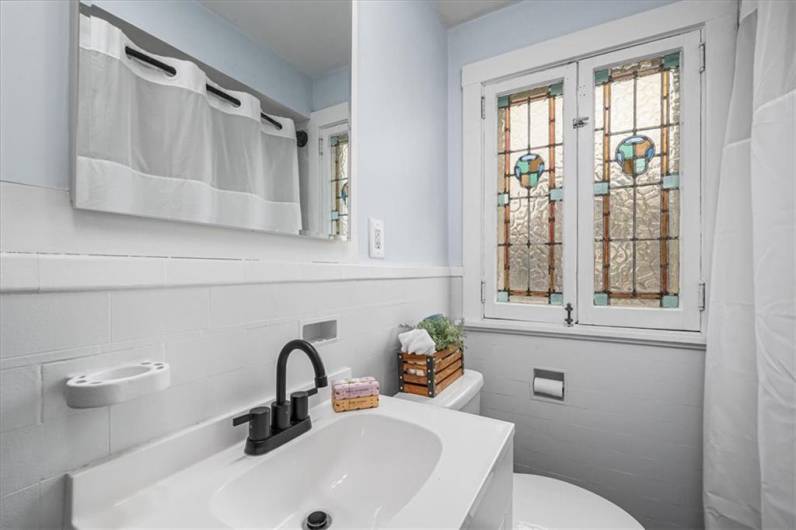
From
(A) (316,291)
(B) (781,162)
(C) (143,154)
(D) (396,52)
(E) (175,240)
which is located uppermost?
(D) (396,52)

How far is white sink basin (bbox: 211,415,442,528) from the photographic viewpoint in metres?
0.66

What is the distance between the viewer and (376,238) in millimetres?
1238

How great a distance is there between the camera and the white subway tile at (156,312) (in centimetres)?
58

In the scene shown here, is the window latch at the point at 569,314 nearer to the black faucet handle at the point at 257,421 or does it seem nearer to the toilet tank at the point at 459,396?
the toilet tank at the point at 459,396

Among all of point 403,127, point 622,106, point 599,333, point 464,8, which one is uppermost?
point 464,8

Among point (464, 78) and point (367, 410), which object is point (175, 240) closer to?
point (367, 410)

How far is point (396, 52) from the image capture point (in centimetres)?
141

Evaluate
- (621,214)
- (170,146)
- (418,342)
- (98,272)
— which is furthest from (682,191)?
(98,272)

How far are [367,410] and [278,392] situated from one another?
0.25 m

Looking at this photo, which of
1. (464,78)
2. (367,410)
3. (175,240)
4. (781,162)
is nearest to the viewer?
(175,240)

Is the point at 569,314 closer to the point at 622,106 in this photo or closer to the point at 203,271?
the point at 622,106

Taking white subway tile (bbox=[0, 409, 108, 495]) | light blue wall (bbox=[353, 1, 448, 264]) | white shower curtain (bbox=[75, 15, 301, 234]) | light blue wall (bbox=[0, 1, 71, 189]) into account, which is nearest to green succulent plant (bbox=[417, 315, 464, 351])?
light blue wall (bbox=[353, 1, 448, 264])

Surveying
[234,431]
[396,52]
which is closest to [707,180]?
[396,52]

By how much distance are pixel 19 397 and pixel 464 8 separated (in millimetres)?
1984
